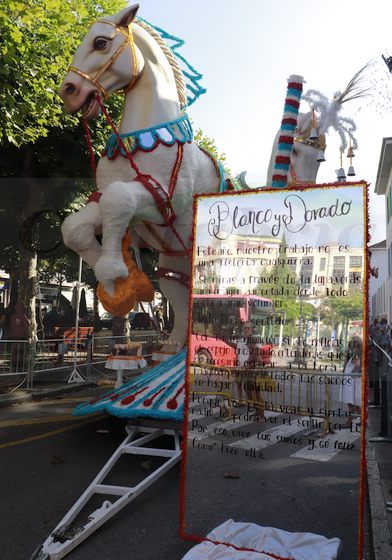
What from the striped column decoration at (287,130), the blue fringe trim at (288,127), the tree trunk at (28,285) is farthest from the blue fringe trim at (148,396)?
the tree trunk at (28,285)

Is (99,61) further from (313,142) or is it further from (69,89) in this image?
(313,142)

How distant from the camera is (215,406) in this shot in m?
3.21

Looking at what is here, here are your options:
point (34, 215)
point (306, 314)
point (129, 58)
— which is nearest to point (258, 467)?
point (306, 314)

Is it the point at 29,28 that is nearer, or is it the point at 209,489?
the point at 209,489

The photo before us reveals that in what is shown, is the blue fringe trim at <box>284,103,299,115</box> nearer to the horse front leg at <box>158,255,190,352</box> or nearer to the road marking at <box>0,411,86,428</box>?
the horse front leg at <box>158,255,190,352</box>

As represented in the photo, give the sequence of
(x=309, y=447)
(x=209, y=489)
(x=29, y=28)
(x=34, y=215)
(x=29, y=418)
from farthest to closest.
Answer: (x=34, y=215), (x=29, y=28), (x=29, y=418), (x=209, y=489), (x=309, y=447)

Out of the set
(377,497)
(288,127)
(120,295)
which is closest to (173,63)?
(288,127)

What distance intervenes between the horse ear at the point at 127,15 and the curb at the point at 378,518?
4692 mm

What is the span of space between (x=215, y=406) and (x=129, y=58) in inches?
128

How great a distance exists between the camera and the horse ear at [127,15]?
411 centimetres

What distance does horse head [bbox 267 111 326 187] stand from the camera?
15.6ft

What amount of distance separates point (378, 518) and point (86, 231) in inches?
132

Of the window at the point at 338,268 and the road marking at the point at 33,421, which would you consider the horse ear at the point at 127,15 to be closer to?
the window at the point at 338,268

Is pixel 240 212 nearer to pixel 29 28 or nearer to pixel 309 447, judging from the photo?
pixel 309 447
